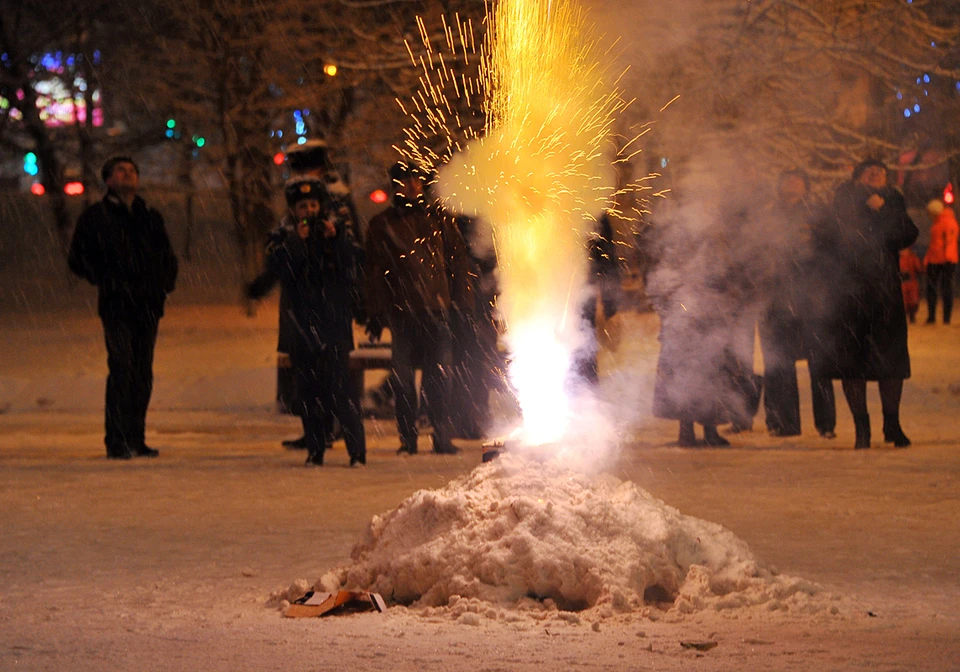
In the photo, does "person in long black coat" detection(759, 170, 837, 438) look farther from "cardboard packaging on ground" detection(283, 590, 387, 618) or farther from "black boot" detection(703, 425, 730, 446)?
"cardboard packaging on ground" detection(283, 590, 387, 618)

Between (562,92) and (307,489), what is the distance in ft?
10.2

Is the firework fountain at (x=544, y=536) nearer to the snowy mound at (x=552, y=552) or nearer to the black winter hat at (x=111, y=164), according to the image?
the snowy mound at (x=552, y=552)

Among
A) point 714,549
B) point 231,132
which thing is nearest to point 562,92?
point 714,549

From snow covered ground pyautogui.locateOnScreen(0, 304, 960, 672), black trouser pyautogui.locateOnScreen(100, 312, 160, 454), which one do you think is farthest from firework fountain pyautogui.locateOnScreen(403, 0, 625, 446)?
black trouser pyautogui.locateOnScreen(100, 312, 160, 454)

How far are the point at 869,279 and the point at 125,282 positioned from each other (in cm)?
559

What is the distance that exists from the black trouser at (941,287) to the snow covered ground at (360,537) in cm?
794

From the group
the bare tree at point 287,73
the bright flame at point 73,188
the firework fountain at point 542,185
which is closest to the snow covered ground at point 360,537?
the firework fountain at point 542,185

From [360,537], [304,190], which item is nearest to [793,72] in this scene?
[304,190]

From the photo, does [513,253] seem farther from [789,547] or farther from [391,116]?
[391,116]

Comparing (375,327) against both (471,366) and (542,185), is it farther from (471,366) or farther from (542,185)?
(542,185)

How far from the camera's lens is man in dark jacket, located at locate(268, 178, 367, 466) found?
1030cm

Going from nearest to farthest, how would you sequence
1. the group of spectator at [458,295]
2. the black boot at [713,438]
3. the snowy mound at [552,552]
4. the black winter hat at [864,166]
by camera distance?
the snowy mound at [552,552] < the group of spectator at [458,295] < the black winter hat at [864,166] < the black boot at [713,438]

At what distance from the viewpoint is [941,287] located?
22.9 meters

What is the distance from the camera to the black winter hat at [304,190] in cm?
1062
